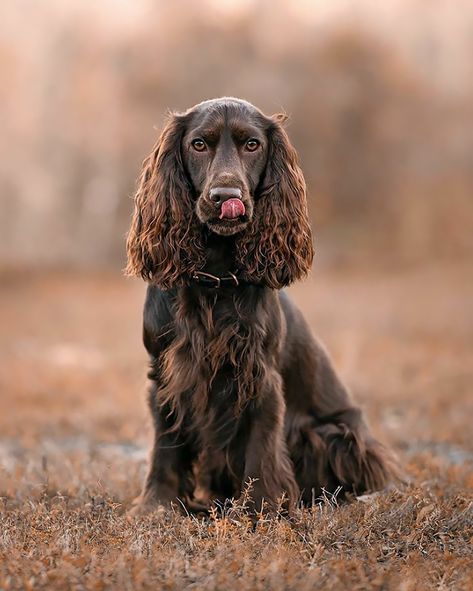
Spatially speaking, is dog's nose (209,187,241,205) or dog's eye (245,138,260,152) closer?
dog's nose (209,187,241,205)

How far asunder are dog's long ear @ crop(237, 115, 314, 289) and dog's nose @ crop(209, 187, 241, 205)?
343 millimetres

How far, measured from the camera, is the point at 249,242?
4371 millimetres

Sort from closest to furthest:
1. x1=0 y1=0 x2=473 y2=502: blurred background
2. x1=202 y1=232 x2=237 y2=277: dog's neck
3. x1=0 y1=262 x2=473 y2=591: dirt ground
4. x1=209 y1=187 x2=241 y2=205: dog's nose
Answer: x1=0 y1=262 x2=473 y2=591: dirt ground
x1=209 y1=187 x2=241 y2=205: dog's nose
x1=202 y1=232 x2=237 y2=277: dog's neck
x1=0 y1=0 x2=473 y2=502: blurred background

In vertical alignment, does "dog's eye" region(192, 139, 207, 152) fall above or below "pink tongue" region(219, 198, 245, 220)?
above

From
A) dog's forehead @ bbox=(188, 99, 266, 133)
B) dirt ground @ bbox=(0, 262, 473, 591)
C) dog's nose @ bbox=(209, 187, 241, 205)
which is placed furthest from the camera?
dog's forehead @ bbox=(188, 99, 266, 133)

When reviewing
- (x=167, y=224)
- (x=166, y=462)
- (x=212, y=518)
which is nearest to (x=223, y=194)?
(x=167, y=224)

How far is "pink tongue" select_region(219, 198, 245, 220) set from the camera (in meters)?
4.05

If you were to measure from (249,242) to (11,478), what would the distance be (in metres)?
2.07

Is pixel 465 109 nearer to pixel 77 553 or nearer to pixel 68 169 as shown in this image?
pixel 68 169

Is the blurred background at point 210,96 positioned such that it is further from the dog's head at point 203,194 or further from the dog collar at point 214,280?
the dog collar at point 214,280

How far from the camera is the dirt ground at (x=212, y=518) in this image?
323 centimetres

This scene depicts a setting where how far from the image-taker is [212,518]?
4.48 m

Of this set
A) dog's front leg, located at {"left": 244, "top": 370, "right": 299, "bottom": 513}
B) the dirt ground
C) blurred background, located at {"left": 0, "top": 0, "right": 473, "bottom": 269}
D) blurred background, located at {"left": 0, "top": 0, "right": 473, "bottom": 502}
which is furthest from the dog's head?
blurred background, located at {"left": 0, "top": 0, "right": 473, "bottom": 269}

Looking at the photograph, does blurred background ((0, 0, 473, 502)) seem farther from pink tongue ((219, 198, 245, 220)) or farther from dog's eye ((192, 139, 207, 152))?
pink tongue ((219, 198, 245, 220))
